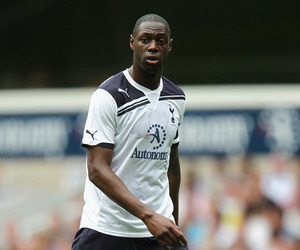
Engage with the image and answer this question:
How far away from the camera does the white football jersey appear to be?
15.0 ft

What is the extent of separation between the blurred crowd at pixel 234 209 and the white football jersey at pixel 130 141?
445 cm

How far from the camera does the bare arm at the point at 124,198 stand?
430 cm

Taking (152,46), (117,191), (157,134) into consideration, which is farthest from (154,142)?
(152,46)

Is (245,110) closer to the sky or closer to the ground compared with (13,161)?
closer to the sky

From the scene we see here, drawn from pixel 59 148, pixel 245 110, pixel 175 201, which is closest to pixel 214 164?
pixel 245 110

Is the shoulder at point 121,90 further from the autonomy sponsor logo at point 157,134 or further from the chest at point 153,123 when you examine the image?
the autonomy sponsor logo at point 157,134

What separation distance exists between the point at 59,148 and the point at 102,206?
29.4 feet

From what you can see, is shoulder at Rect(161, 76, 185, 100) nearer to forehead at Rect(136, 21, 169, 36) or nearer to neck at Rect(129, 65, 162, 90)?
neck at Rect(129, 65, 162, 90)

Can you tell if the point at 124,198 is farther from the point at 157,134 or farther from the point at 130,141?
the point at 157,134

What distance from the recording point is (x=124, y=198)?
4.40m

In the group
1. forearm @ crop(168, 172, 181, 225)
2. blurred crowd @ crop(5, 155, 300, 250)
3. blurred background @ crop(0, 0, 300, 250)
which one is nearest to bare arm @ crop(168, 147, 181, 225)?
forearm @ crop(168, 172, 181, 225)

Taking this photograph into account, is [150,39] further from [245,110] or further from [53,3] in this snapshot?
[53,3]

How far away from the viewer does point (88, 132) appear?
4566 mm

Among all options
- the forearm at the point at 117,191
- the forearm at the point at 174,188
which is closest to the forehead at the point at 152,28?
the forearm at the point at 117,191
